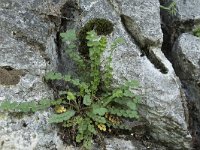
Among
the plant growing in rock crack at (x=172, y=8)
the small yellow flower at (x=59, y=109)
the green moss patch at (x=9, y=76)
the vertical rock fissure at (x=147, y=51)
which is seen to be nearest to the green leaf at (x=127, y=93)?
the vertical rock fissure at (x=147, y=51)

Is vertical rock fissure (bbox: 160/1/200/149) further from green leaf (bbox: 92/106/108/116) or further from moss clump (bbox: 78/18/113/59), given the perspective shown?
green leaf (bbox: 92/106/108/116)

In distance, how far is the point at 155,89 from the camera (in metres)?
5.09

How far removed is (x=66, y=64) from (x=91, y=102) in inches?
33.5

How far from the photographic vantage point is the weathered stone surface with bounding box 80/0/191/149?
506 cm

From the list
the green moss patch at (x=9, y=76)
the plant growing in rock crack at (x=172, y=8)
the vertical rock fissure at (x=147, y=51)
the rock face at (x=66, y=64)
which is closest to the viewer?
the rock face at (x=66, y=64)

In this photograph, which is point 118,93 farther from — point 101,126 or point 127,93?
point 101,126

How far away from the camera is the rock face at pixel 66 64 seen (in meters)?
4.84

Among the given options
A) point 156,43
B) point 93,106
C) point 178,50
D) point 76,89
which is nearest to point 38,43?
point 76,89

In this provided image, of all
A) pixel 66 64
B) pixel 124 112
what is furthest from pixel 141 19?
pixel 124 112

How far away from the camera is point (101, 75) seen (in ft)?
16.9

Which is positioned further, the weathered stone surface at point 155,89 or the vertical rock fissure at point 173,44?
the vertical rock fissure at point 173,44

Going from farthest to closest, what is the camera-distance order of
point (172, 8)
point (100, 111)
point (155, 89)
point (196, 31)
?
point (172, 8) → point (196, 31) → point (155, 89) → point (100, 111)

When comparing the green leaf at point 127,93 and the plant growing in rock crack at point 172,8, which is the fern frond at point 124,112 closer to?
the green leaf at point 127,93

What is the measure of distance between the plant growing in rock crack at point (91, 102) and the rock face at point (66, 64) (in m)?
0.18
